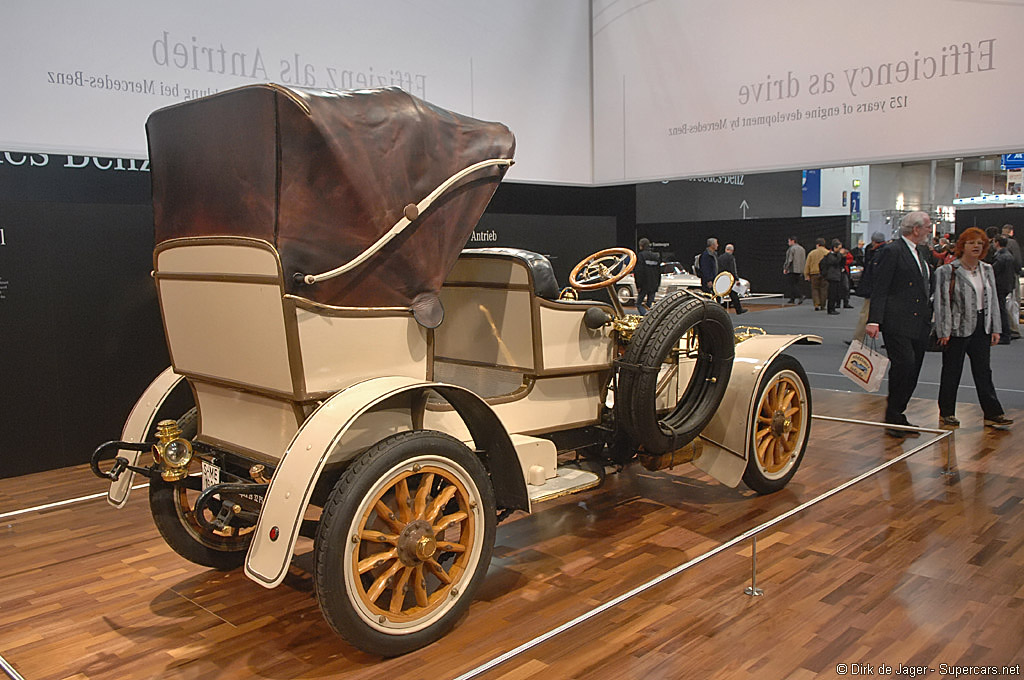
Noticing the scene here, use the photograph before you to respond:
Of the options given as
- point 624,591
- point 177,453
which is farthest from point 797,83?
point 177,453

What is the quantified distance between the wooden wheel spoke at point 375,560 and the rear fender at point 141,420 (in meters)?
1.13

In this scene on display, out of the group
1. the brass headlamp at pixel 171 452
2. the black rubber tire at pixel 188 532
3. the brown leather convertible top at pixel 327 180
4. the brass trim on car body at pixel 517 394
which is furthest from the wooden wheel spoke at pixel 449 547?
the black rubber tire at pixel 188 532

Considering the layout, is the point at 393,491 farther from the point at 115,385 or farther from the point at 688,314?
the point at 115,385

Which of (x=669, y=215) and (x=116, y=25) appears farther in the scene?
(x=669, y=215)

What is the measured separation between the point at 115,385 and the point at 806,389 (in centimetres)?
409

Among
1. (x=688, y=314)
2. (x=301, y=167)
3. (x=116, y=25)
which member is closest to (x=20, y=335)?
(x=116, y=25)

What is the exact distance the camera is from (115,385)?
5.48 m

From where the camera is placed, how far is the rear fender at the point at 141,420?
326 centimetres

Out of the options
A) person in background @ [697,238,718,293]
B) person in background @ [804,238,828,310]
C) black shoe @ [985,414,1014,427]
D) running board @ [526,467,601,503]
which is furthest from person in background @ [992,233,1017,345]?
running board @ [526,467,601,503]

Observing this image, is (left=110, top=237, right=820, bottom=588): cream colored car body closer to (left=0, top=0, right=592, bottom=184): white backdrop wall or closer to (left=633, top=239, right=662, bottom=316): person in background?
(left=0, top=0, right=592, bottom=184): white backdrop wall

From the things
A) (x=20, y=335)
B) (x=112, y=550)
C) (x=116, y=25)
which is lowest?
(x=112, y=550)

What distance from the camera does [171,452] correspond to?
2.91 m

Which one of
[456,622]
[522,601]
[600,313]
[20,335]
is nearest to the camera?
[456,622]

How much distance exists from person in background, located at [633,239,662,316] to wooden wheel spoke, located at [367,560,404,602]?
544 centimetres
